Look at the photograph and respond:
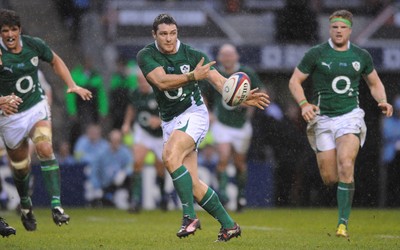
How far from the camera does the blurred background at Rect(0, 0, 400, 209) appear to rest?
756 inches

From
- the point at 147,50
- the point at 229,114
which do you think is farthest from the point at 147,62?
the point at 229,114

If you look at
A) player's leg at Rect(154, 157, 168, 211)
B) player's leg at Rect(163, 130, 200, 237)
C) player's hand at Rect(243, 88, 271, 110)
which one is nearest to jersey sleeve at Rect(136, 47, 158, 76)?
player's leg at Rect(163, 130, 200, 237)

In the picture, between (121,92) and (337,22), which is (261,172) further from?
(337,22)

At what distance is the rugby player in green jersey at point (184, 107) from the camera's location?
10875 millimetres

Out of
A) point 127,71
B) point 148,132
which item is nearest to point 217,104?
point 148,132

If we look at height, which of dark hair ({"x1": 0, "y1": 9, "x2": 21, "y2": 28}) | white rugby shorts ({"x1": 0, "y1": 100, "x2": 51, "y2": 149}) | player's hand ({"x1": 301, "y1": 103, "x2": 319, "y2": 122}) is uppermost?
dark hair ({"x1": 0, "y1": 9, "x2": 21, "y2": 28})

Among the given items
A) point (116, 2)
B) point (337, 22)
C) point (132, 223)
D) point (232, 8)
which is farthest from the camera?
point (232, 8)

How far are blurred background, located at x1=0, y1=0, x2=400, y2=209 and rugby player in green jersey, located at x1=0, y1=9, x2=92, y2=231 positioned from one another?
584cm

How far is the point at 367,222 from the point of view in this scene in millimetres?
14797

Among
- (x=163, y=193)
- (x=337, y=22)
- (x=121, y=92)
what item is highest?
(x=337, y=22)

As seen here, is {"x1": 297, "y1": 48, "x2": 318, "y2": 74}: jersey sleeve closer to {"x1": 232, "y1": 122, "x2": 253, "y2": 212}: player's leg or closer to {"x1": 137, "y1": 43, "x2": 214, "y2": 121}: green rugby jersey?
{"x1": 137, "y1": 43, "x2": 214, "y2": 121}: green rugby jersey

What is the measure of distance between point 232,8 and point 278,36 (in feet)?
10.3

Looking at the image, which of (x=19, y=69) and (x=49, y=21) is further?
(x=49, y=21)

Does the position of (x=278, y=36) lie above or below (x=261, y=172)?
above
